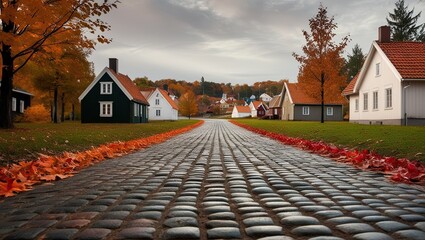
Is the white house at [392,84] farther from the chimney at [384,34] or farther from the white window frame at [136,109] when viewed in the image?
the white window frame at [136,109]

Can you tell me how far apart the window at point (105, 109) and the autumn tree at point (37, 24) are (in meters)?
22.5

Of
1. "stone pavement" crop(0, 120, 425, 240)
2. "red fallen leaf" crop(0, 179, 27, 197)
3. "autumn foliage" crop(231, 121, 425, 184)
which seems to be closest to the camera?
"stone pavement" crop(0, 120, 425, 240)

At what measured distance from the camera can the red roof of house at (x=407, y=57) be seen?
78.1 ft

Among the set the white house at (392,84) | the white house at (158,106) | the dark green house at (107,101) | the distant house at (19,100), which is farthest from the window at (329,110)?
the distant house at (19,100)

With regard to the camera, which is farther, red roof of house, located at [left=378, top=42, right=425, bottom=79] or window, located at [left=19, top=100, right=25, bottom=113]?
window, located at [left=19, top=100, right=25, bottom=113]

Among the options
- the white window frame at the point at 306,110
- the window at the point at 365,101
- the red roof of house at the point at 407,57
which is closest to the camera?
the red roof of house at the point at 407,57

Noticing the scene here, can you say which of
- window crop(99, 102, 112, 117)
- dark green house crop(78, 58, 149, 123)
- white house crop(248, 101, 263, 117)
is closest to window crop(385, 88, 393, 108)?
dark green house crop(78, 58, 149, 123)

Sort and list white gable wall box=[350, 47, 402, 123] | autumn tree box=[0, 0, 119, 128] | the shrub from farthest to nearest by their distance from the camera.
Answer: the shrub → white gable wall box=[350, 47, 402, 123] → autumn tree box=[0, 0, 119, 128]

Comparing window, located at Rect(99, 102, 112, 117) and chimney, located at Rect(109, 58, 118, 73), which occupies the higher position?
chimney, located at Rect(109, 58, 118, 73)

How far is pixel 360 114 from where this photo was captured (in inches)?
1254

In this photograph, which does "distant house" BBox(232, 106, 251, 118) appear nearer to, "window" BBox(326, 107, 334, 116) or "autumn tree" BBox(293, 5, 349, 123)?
"window" BBox(326, 107, 334, 116)

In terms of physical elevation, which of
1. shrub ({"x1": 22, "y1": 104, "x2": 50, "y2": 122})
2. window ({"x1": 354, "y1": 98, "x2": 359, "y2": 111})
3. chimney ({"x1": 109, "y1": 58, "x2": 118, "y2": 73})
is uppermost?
Answer: chimney ({"x1": 109, "y1": 58, "x2": 118, "y2": 73})

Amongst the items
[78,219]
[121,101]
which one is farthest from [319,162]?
[121,101]

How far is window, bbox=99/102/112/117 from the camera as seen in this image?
39656mm
